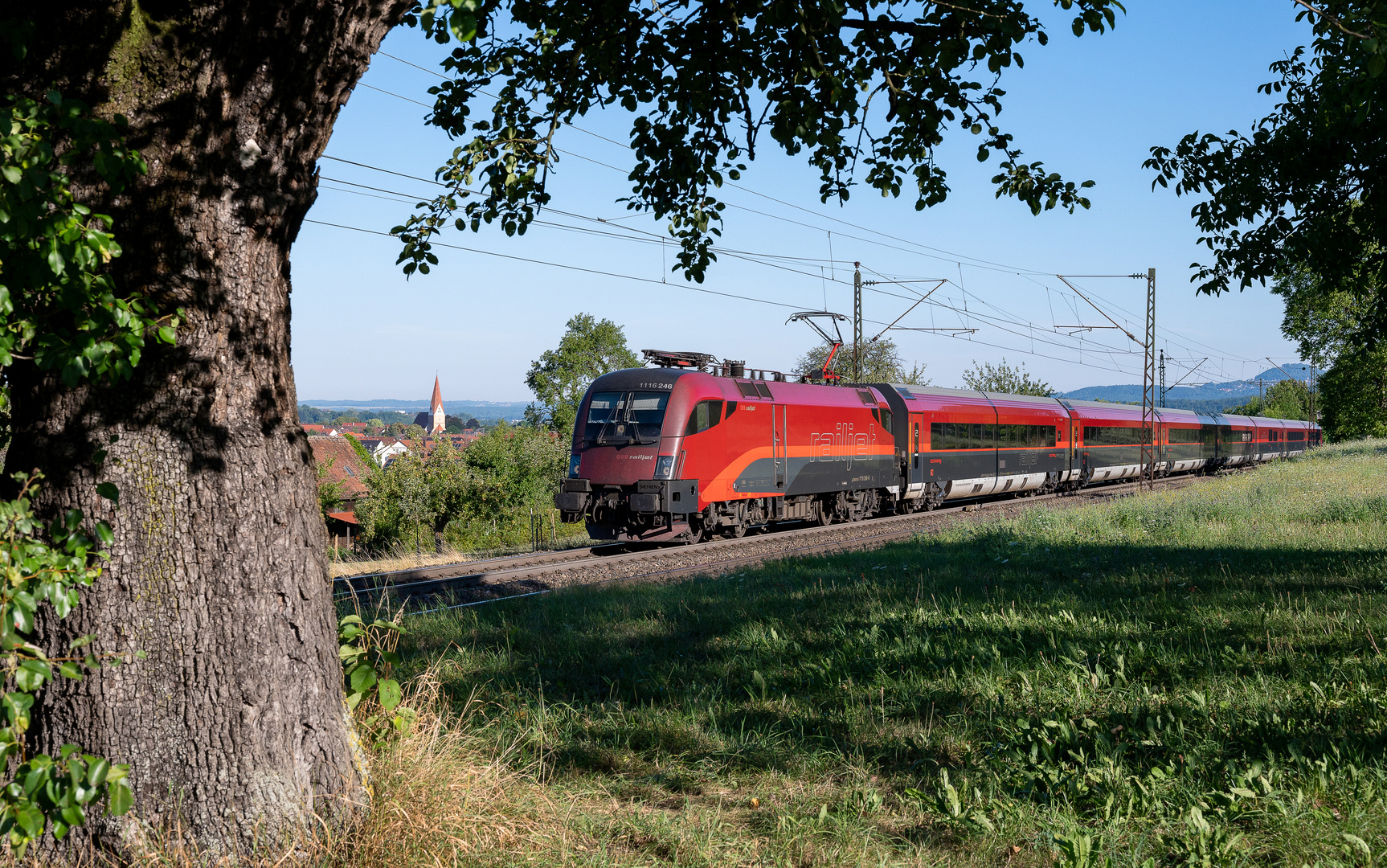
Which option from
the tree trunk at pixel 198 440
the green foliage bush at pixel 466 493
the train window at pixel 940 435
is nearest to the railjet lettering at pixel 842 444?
the train window at pixel 940 435

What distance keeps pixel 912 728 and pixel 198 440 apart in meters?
3.73

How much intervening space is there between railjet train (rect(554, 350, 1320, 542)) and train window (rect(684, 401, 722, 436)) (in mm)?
26

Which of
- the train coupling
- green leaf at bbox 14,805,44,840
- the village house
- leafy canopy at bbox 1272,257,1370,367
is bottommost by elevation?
the village house

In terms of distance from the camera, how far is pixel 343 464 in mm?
70562

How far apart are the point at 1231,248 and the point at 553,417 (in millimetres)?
67126

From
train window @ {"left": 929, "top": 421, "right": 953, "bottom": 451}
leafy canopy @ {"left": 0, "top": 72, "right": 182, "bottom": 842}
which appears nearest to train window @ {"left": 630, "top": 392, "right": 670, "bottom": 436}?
train window @ {"left": 929, "top": 421, "right": 953, "bottom": 451}

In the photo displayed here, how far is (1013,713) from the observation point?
4918 mm

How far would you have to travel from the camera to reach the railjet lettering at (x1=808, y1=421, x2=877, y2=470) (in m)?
19.1

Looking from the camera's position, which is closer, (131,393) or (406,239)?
(131,393)

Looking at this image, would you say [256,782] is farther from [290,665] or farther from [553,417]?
[553,417]

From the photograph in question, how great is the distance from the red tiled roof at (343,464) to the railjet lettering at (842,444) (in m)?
46.6

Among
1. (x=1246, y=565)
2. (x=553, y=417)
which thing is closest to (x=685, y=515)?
(x=1246, y=565)

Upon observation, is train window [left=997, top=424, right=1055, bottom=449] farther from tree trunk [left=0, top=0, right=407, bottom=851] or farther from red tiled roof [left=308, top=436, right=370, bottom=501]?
red tiled roof [left=308, top=436, right=370, bottom=501]

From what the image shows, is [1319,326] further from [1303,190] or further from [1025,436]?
[1303,190]
